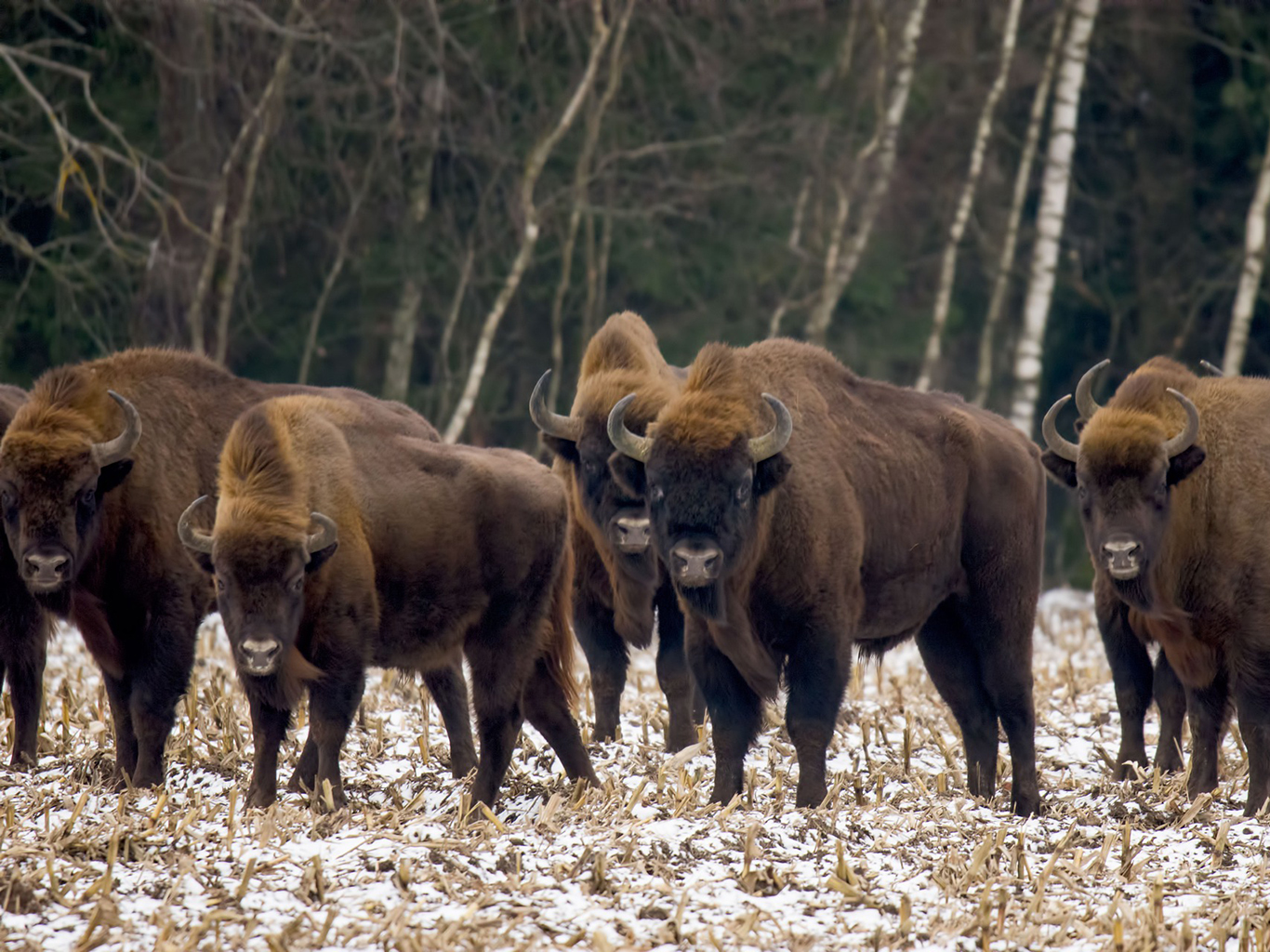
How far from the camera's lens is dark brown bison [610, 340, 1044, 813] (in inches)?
276

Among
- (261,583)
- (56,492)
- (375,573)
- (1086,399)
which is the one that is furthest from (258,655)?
(1086,399)

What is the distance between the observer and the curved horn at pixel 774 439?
7.08 meters

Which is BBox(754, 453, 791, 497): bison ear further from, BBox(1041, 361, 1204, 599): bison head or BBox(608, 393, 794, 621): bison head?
BBox(1041, 361, 1204, 599): bison head

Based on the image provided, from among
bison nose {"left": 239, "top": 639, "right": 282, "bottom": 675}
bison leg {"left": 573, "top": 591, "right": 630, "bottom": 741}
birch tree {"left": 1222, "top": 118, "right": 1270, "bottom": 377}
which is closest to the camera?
bison nose {"left": 239, "top": 639, "right": 282, "bottom": 675}

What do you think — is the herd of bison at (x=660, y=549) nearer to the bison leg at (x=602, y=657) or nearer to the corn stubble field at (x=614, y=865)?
the corn stubble field at (x=614, y=865)

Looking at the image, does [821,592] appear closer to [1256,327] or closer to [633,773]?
[633,773]

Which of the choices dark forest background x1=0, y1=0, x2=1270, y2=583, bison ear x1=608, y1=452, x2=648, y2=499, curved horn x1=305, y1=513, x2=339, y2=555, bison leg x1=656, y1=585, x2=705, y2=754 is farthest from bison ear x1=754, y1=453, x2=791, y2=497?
dark forest background x1=0, y1=0, x2=1270, y2=583

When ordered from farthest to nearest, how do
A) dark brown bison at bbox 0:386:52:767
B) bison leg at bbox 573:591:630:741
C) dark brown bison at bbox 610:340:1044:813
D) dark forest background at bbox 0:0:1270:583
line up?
dark forest background at bbox 0:0:1270:583 → bison leg at bbox 573:591:630:741 → dark brown bison at bbox 0:386:52:767 → dark brown bison at bbox 610:340:1044:813

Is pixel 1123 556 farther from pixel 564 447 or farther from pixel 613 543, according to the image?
pixel 564 447

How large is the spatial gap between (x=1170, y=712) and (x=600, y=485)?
335cm

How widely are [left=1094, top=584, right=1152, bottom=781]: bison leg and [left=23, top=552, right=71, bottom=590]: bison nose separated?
212 inches

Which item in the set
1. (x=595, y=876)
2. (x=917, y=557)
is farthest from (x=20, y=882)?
(x=917, y=557)

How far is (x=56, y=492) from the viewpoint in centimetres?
719

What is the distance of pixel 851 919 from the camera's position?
506 cm
